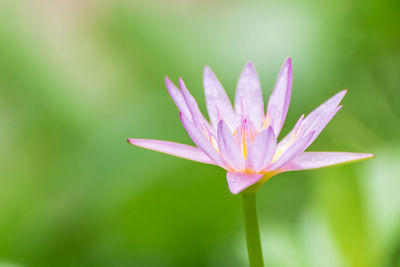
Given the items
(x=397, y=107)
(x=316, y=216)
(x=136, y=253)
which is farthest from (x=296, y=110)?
(x=136, y=253)

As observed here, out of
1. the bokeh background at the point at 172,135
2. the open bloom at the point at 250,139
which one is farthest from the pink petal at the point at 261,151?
the bokeh background at the point at 172,135

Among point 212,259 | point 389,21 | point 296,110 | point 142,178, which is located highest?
point 389,21

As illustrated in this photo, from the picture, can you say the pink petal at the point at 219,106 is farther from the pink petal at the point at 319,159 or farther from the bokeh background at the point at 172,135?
the bokeh background at the point at 172,135

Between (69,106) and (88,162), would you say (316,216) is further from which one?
(69,106)

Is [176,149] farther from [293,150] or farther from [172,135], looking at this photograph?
[172,135]

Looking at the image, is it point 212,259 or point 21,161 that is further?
point 21,161

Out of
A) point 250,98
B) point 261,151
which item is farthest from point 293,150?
point 250,98

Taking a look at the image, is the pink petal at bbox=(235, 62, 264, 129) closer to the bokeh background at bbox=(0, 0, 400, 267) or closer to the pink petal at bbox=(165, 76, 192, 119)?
the pink petal at bbox=(165, 76, 192, 119)
